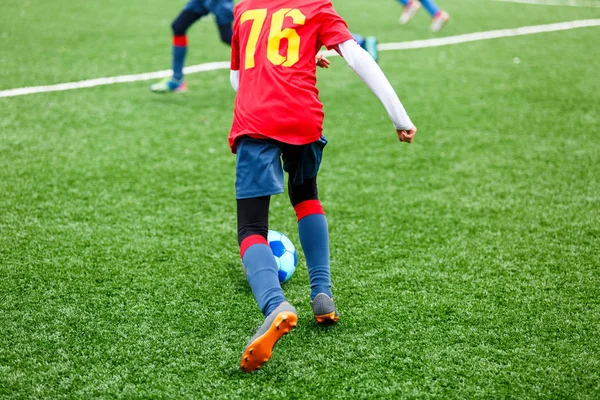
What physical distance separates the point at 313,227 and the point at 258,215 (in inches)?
12.0

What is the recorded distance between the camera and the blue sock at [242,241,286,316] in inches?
97.3

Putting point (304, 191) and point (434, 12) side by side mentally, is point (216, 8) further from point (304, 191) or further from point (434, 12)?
point (434, 12)

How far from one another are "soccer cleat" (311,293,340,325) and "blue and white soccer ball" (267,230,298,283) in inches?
16.5

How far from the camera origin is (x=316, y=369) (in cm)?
249

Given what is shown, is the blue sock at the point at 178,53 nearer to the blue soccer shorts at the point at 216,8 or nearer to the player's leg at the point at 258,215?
the blue soccer shorts at the point at 216,8

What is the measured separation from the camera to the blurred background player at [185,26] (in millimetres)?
6047

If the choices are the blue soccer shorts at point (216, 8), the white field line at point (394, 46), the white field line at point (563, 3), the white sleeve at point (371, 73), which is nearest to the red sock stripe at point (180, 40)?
the blue soccer shorts at point (216, 8)

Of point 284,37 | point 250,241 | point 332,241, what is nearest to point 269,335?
point 250,241

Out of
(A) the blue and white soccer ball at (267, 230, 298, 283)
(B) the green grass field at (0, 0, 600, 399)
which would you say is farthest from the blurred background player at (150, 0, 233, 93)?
(A) the blue and white soccer ball at (267, 230, 298, 283)

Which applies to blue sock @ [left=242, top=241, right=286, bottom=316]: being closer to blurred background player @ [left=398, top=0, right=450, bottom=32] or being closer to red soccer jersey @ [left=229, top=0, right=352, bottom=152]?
red soccer jersey @ [left=229, top=0, right=352, bottom=152]

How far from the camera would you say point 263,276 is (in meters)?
2.53

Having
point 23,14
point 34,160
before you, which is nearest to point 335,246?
point 34,160

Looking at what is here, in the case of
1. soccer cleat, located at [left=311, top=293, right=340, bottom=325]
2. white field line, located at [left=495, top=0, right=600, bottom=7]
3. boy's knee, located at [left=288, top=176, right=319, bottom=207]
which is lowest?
white field line, located at [left=495, top=0, right=600, bottom=7]

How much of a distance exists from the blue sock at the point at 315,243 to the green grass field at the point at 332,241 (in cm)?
18
